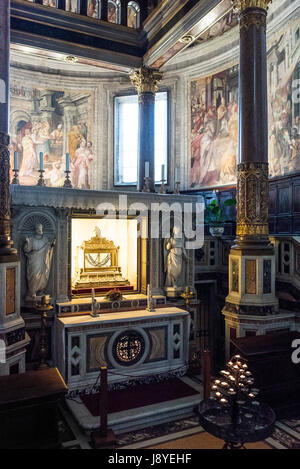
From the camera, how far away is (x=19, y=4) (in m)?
8.79

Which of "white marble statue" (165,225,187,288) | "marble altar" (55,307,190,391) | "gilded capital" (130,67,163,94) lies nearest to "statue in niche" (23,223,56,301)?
"marble altar" (55,307,190,391)

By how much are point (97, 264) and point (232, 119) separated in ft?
24.0

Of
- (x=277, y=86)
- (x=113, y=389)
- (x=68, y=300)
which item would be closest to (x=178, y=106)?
→ (x=277, y=86)

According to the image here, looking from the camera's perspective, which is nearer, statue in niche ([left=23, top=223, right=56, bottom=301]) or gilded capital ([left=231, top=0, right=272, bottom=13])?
statue in niche ([left=23, top=223, right=56, bottom=301])

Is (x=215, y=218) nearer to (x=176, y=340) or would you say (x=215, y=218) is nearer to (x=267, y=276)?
(x=267, y=276)

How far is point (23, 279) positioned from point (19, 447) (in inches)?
120

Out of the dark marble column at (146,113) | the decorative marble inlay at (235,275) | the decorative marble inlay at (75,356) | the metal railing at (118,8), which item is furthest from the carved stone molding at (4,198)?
the metal railing at (118,8)

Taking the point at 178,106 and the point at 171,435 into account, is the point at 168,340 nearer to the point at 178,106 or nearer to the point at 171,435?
the point at 171,435

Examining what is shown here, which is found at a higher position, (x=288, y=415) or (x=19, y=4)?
(x=19, y=4)

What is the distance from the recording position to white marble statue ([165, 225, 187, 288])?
7723mm

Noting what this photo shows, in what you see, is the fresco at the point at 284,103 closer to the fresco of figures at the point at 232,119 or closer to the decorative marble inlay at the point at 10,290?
the fresco of figures at the point at 232,119

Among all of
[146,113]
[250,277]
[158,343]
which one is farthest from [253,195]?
[146,113]

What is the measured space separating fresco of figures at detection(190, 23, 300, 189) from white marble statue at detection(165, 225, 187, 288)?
421cm

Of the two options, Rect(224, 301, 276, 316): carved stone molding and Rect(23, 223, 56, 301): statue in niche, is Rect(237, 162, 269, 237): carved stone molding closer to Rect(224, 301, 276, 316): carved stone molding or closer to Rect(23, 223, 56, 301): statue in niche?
Rect(224, 301, 276, 316): carved stone molding
